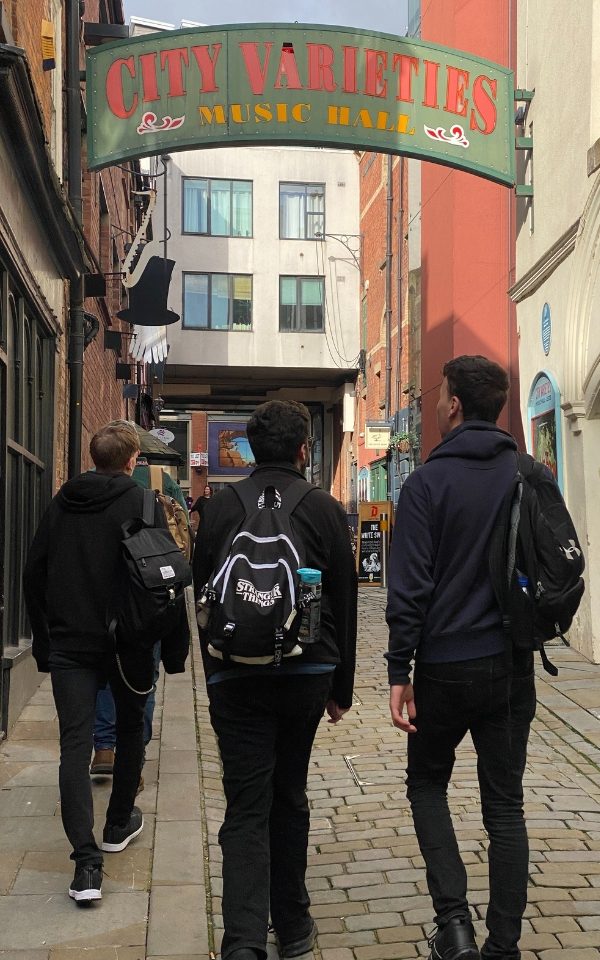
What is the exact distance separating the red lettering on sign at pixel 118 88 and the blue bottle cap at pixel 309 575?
330 inches

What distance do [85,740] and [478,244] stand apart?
14.9 m

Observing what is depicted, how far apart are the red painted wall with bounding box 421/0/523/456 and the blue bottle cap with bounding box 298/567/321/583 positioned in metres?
13.5

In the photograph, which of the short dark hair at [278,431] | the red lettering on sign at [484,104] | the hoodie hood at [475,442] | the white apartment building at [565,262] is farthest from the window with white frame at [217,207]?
the hoodie hood at [475,442]

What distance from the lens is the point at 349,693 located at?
362 centimetres

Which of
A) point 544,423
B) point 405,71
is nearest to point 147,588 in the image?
point 544,423

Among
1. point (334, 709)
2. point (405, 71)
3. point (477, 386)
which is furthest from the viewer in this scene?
point (405, 71)

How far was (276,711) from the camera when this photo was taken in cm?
337

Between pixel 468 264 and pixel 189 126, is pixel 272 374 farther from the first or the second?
pixel 189 126

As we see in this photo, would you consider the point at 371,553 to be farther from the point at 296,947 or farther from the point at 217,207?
the point at 217,207

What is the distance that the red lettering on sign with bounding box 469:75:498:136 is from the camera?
11.1 metres

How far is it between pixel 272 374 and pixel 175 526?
28861 millimetres

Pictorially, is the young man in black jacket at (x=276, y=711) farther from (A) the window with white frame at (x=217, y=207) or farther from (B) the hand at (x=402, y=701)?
(A) the window with white frame at (x=217, y=207)

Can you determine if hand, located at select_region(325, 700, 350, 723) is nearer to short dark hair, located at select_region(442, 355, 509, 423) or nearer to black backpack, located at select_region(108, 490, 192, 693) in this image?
black backpack, located at select_region(108, 490, 192, 693)

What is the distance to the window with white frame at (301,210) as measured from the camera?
32688mm
